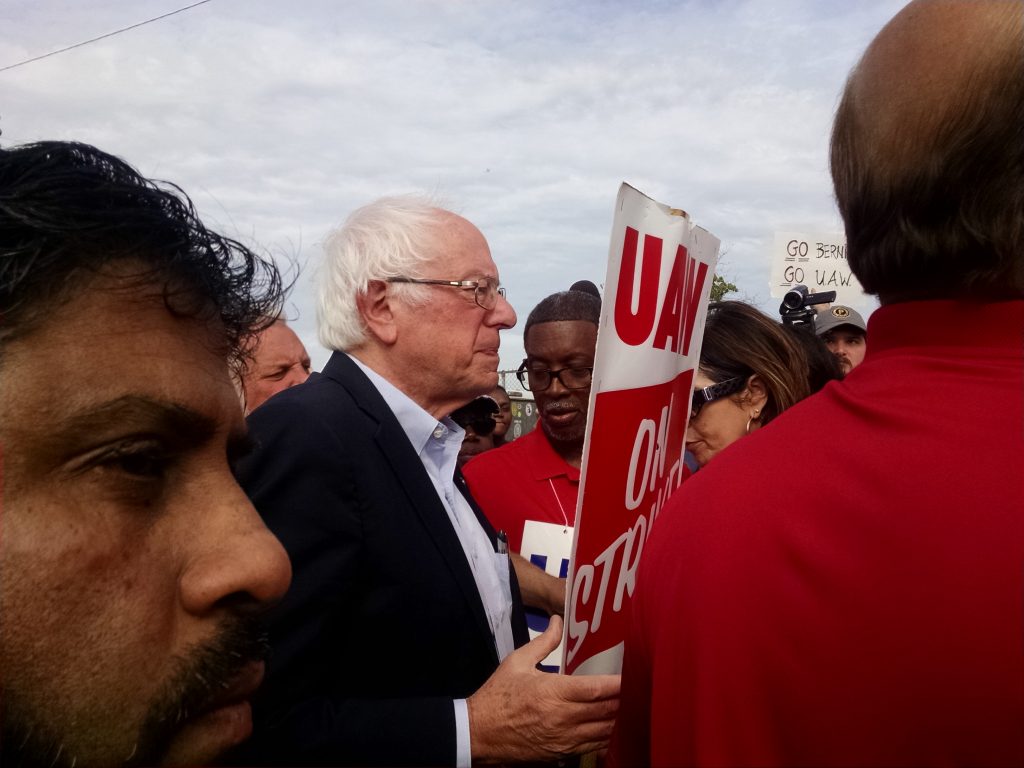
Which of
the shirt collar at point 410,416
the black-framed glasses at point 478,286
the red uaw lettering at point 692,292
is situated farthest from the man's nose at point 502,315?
the red uaw lettering at point 692,292

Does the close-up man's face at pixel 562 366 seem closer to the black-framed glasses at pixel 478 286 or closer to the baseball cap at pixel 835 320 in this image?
the black-framed glasses at pixel 478 286

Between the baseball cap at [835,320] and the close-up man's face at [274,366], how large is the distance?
10.6 feet

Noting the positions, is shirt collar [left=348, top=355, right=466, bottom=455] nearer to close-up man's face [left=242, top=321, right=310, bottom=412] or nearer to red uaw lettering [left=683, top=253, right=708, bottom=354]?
red uaw lettering [left=683, top=253, right=708, bottom=354]

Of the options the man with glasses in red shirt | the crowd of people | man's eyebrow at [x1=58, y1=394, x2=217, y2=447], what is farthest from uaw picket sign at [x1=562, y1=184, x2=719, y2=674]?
the man with glasses in red shirt

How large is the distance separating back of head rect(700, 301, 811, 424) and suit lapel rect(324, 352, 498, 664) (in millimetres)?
1383

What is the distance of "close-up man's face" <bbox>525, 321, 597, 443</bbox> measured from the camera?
375 centimetres

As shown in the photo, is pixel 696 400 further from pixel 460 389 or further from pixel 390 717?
pixel 390 717

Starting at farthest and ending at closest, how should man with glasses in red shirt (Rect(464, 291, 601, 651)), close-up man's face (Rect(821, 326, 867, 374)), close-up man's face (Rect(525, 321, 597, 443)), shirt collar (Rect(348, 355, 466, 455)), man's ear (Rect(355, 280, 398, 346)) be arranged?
close-up man's face (Rect(821, 326, 867, 374)), close-up man's face (Rect(525, 321, 597, 443)), man with glasses in red shirt (Rect(464, 291, 601, 651)), man's ear (Rect(355, 280, 398, 346)), shirt collar (Rect(348, 355, 466, 455))

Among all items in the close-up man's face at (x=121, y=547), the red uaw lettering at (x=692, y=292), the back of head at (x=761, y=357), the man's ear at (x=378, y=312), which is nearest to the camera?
the close-up man's face at (x=121, y=547)

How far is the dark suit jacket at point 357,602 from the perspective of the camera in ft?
5.61

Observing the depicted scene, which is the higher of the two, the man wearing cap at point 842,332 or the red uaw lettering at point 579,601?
the man wearing cap at point 842,332

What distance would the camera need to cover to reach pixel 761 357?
3027mm

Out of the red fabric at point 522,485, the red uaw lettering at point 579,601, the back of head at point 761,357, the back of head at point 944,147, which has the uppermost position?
the back of head at point 944,147

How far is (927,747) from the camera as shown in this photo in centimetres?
91
